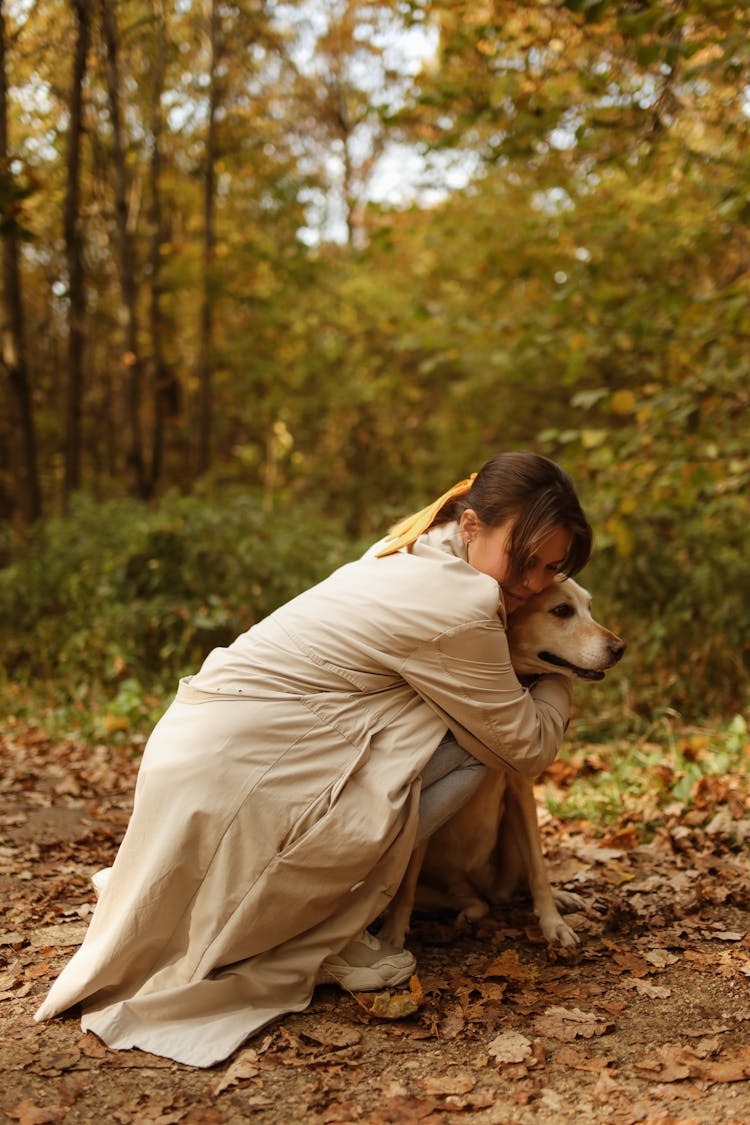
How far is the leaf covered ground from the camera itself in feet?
7.98

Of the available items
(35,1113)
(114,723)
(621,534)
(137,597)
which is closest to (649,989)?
(35,1113)

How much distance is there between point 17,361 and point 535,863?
8456mm

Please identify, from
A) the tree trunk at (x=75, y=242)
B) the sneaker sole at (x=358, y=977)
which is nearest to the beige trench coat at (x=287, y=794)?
the sneaker sole at (x=358, y=977)

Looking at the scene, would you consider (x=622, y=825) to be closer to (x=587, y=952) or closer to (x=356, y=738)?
(x=587, y=952)

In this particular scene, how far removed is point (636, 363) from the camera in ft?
28.2

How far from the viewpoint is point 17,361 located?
397 inches

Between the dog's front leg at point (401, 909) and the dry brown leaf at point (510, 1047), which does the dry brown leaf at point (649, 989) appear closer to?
the dry brown leaf at point (510, 1047)

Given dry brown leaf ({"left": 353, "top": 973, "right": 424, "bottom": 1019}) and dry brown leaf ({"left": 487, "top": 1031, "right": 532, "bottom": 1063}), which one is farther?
dry brown leaf ({"left": 353, "top": 973, "right": 424, "bottom": 1019})

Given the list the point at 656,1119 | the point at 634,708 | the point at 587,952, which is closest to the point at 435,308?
the point at 634,708

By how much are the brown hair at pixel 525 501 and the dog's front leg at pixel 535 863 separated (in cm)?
86

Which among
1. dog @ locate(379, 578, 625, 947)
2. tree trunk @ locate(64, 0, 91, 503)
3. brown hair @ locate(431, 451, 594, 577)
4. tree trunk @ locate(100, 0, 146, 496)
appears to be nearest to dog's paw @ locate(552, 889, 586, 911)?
dog @ locate(379, 578, 625, 947)

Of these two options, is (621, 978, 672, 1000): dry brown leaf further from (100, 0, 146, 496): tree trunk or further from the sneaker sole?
(100, 0, 146, 496): tree trunk

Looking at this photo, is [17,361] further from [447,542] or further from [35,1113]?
[35,1113]

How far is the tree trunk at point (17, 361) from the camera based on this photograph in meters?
9.40
